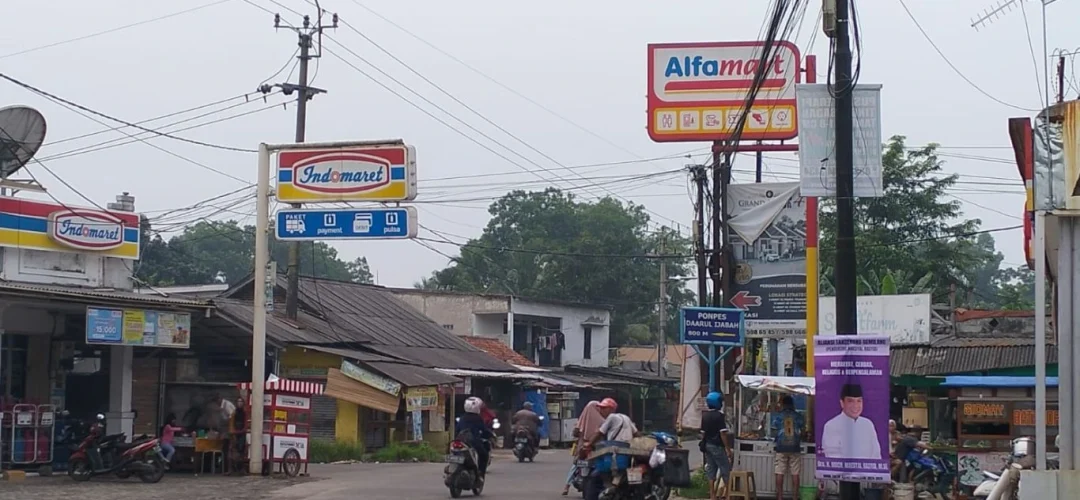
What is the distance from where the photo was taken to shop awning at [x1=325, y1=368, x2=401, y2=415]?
97.6 feet

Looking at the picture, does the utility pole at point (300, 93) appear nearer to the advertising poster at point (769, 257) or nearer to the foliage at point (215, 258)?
the advertising poster at point (769, 257)

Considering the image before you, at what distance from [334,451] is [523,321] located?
24059mm

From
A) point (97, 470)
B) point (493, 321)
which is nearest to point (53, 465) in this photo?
point (97, 470)

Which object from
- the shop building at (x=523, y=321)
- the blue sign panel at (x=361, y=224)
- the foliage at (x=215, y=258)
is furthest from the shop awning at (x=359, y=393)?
the foliage at (x=215, y=258)

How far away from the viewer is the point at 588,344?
55969 millimetres

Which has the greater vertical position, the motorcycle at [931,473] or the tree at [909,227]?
the tree at [909,227]

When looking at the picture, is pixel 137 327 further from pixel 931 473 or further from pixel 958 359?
pixel 958 359

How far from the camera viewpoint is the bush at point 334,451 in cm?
2791

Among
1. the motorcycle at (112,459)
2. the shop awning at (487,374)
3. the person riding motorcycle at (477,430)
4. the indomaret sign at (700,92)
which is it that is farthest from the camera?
the shop awning at (487,374)

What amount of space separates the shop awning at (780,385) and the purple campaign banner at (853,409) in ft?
15.4

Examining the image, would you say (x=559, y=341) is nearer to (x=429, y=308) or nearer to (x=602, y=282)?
(x=429, y=308)

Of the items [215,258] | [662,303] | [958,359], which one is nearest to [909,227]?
[662,303]

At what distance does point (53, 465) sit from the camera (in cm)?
2248

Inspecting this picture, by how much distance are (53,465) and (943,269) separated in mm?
32107
